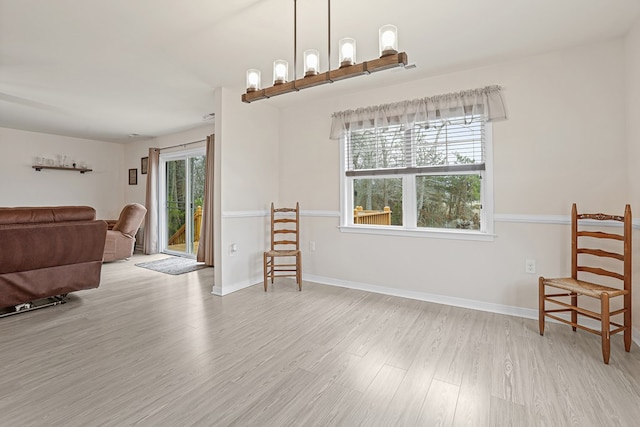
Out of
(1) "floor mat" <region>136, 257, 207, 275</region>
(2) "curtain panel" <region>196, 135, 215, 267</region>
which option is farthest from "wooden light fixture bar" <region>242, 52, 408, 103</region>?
(1) "floor mat" <region>136, 257, 207, 275</region>

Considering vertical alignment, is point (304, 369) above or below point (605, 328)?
below

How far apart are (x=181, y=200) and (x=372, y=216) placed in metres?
4.15

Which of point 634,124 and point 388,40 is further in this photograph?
point 634,124

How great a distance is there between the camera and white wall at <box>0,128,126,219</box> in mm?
5590

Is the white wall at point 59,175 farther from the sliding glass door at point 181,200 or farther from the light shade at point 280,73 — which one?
the light shade at point 280,73

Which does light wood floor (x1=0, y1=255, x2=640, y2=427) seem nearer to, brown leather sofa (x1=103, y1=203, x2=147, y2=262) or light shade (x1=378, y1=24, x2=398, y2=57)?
light shade (x1=378, y1=24, x2=398, y2=57)

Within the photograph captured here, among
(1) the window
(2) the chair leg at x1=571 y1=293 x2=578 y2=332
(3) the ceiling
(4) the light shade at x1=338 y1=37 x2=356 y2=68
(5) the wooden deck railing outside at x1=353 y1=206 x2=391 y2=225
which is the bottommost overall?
(2) the chair leg at x1=571 y1=293 x2=578 y2=332

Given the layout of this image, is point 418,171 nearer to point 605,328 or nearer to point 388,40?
point 388,40

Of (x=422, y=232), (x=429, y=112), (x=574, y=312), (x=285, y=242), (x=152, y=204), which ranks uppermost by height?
(x=429, y=112)

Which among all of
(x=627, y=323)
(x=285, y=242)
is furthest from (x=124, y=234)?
(x=627, y=323)

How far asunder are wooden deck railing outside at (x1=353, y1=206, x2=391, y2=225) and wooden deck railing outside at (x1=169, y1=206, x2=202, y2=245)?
11.1ft

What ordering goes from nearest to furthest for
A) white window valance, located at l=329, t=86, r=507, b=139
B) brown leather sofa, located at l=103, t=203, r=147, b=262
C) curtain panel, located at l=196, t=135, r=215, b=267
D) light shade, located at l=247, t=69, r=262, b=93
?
light shade, located at l=247, t=69, r=262, b=93 < white window valance, located at l=329, t=86, r=507, b=139 < curtain panel, located at l=196, t=135, r=215, b=267 < brown leather sofa, located at l=103, t=203, r=147, b=262

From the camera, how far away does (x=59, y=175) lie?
6160 millimetres

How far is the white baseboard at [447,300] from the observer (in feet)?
9.25
